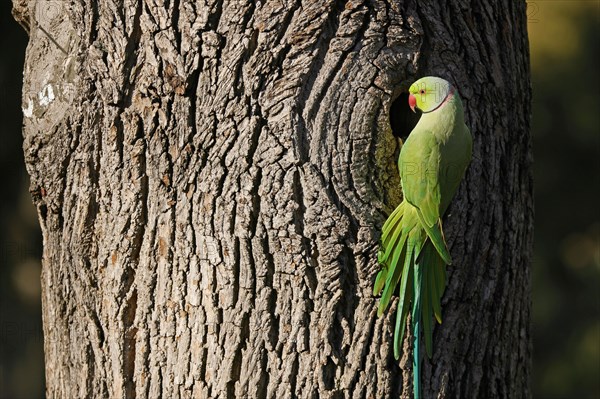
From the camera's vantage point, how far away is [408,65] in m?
2.00

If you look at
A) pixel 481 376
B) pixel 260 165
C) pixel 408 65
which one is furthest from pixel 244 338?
pixel 408 65

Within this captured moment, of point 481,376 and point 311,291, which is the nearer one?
point 311,291

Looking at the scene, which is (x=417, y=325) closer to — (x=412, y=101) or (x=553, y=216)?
(x=412, y=101)

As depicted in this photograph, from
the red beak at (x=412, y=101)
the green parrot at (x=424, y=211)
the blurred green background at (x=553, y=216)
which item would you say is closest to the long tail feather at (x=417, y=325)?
the green parrot at (x=424, y=211)

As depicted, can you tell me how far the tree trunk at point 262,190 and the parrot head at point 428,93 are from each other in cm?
7

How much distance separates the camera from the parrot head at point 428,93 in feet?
6.32

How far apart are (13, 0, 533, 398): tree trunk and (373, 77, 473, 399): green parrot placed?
0.14 ft

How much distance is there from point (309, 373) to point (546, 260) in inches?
216

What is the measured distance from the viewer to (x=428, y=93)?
6.34 feet

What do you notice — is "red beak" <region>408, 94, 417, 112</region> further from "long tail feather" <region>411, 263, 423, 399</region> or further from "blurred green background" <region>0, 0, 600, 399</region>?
"blurred green background" <region>0, 0, 600, 399</region>

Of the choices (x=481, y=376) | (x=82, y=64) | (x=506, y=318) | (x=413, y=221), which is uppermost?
(x=82, y=64)

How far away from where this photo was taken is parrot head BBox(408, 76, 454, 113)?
1928 mm

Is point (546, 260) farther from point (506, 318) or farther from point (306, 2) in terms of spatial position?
point (306, 2)

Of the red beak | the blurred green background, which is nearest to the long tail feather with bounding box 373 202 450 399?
the red beak
